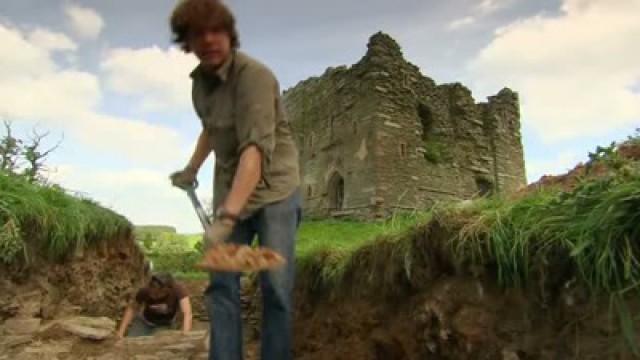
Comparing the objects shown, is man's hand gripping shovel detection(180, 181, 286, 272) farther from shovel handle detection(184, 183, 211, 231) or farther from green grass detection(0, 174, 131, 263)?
green grass detection(0, 174, 131, 263)

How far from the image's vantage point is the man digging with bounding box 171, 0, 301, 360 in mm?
2256

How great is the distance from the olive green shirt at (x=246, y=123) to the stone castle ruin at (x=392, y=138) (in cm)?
1337

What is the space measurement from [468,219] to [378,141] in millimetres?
14220

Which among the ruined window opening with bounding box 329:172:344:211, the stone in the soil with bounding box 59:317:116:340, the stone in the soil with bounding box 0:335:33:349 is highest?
the ruined window opening with bounding box 329:172:344:211

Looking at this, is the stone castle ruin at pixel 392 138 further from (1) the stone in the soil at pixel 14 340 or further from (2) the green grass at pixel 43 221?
(1) the stone in the soil at pixel 14 340

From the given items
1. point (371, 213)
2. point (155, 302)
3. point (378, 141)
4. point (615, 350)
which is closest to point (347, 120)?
point (378, 141)

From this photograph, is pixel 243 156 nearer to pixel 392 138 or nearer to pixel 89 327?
pixel 89 327

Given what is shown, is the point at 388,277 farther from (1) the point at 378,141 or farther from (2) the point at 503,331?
(1) the point at 378,141

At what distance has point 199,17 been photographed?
88.8 inches

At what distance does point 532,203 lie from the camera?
7.30 feet

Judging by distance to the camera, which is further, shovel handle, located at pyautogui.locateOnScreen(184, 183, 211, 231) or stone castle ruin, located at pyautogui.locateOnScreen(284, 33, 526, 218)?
stone castle ruin, located at pyautogui.locateOnScreen(284, 33, 526, 218)

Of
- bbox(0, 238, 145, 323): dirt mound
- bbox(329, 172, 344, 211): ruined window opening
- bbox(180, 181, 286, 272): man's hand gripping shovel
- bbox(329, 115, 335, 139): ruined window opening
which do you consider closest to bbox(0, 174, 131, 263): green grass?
bbox(0, 238, 145, 323): dirt mound

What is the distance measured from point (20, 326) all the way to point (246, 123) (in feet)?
8.63

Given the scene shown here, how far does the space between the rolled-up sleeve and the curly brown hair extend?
0.20m
